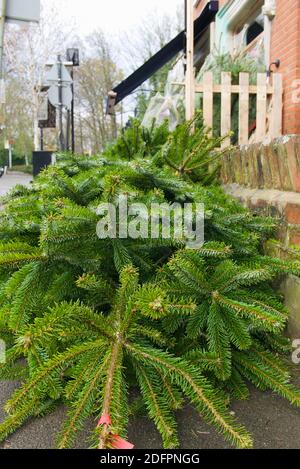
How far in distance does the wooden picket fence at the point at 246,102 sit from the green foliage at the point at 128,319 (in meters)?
3.11

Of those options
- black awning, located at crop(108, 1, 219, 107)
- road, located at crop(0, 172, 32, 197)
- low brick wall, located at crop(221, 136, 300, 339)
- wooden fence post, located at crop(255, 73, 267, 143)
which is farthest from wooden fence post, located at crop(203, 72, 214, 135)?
black awning, located at crop(108, 1, 219, 107)

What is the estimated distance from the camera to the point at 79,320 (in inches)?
59.9

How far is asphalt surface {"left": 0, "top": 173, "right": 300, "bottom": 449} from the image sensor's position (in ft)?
5.05

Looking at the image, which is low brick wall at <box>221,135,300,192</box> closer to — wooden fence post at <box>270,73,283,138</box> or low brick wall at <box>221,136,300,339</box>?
low brick wall at <box>221,136,300,339</box>

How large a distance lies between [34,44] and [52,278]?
32.5 meters

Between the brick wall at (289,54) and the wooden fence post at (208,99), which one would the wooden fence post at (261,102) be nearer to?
the brick wall at (289,54)

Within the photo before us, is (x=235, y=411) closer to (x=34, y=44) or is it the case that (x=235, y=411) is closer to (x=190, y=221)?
(x=190, y=221)

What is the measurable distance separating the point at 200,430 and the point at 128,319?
19.9 inches

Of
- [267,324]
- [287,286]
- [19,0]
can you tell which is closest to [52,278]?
[267,324]

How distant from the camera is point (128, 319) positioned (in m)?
1.53

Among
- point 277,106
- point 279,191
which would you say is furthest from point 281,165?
point 277,106

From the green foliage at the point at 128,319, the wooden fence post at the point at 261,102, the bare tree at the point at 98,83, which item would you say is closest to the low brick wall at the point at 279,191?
the green foliage at the point at 128,319

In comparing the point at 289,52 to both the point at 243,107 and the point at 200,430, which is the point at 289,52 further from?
the point at 200,430

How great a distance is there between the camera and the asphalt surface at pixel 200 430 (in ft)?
5.05
